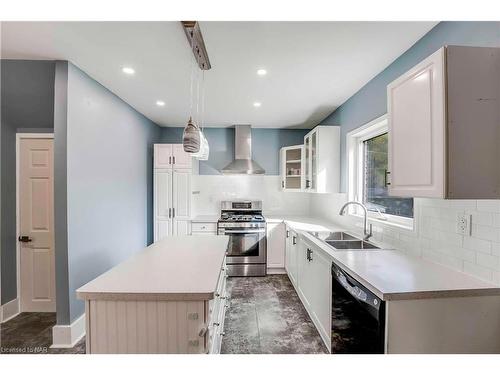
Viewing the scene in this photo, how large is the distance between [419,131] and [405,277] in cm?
85

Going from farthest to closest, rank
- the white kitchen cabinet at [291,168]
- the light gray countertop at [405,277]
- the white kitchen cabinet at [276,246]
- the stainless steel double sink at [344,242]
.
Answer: the white kitchen cabinet at [291,168] < the white kitchen cabinet at [276,246] < the stainless steel double sink at [344,242] < the light gray countertop at [405,277]

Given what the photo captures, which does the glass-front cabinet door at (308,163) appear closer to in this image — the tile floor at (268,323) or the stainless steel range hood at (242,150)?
the stainless steel range hood at (242,150)

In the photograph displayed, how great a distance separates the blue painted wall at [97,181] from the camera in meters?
2.01

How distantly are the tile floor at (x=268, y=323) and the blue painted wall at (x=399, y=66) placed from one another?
1.67 metres

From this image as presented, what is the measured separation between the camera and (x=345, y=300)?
5.22 feet

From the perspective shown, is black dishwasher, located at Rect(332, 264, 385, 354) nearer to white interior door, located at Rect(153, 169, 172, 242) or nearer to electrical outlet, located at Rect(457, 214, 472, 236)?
electrical outlet, located at Rect(457, 214, 472, 236)

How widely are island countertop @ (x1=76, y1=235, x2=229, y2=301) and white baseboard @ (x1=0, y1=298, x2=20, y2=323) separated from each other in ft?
6.30

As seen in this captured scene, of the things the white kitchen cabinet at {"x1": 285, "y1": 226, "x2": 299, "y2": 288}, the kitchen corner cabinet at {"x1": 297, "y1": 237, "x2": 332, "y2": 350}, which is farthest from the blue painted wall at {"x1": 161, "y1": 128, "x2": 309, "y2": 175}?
the kitchen corner cabinet at {"x1": 297, "y1": 237, "x2": 332, "y2": 350}

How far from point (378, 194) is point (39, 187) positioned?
3.73m

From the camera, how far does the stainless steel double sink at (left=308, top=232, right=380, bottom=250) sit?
224cm

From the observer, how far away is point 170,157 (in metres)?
3.64

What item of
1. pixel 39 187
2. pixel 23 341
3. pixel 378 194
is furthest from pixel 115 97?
pixel 378 194

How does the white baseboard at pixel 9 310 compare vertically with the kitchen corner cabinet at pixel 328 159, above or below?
below

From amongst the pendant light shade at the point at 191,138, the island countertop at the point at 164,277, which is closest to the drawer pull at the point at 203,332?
the island countertop at the point at 164,277
